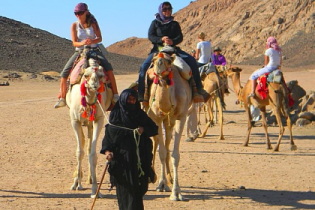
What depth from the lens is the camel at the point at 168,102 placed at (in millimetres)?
10117

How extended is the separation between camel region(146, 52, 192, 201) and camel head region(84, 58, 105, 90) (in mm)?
885

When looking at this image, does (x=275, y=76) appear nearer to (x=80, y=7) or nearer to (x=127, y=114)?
(x=80, y=7)

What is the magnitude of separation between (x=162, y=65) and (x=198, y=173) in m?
3.23

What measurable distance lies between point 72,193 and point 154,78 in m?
2.28

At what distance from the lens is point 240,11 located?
10900 cm

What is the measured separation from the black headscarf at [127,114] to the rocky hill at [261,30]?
2806 inches

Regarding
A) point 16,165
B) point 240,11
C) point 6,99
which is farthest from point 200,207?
point 240,11

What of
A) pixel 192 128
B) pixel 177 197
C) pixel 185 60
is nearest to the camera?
pixel 177 197

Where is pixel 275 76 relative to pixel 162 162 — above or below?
above

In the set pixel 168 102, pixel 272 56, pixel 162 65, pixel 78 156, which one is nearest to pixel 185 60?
pixel 168 102

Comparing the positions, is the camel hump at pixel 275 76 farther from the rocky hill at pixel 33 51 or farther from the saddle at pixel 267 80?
the rocky hill at pixel 33 51

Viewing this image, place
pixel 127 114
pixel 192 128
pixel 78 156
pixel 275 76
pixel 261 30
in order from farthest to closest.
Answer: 1. pixel 261 30
2. pixel 192 128
3. pixel 275 76
4. pixel 78 156
5. pixel 127 114

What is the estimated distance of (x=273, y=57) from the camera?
15.6m

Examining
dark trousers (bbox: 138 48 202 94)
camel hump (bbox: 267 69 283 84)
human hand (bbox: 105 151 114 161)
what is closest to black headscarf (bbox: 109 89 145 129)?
human hand (bbox: 105 151 114 161)
